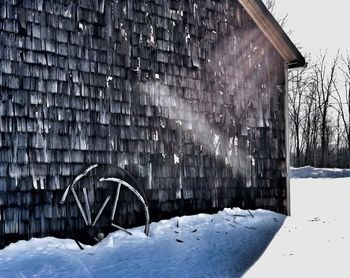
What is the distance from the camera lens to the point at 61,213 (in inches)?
359

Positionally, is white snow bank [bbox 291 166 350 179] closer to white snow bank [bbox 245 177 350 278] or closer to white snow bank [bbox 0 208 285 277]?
white snow bank [bbox 245 177 350 278]

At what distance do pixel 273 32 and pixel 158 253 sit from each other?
728 cm

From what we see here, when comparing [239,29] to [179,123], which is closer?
[179,123]

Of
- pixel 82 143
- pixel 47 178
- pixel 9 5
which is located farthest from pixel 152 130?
pixel 9 5

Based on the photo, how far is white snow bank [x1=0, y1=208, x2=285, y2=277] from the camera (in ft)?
25.7

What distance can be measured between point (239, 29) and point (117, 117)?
4678 millimetres

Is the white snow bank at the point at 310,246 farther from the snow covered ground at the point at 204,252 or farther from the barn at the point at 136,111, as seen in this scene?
the barn at the point at 136,111

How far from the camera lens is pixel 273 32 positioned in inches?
522

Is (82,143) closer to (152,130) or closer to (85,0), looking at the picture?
(152,130)

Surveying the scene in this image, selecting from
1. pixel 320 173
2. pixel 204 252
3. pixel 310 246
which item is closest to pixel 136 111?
pixel 204 252

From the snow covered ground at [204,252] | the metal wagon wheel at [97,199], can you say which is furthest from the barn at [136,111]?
the snow covered ground at [204,252]

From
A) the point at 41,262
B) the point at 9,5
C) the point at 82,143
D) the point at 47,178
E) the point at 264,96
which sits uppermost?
the point at 9,5

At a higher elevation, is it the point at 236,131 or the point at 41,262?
the point at 236,131

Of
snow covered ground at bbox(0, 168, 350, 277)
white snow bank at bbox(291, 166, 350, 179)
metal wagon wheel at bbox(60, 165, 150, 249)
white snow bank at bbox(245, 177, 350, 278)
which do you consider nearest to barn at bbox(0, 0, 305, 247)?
metal wagon wheel at bbox(60, 165, 150, 249)
